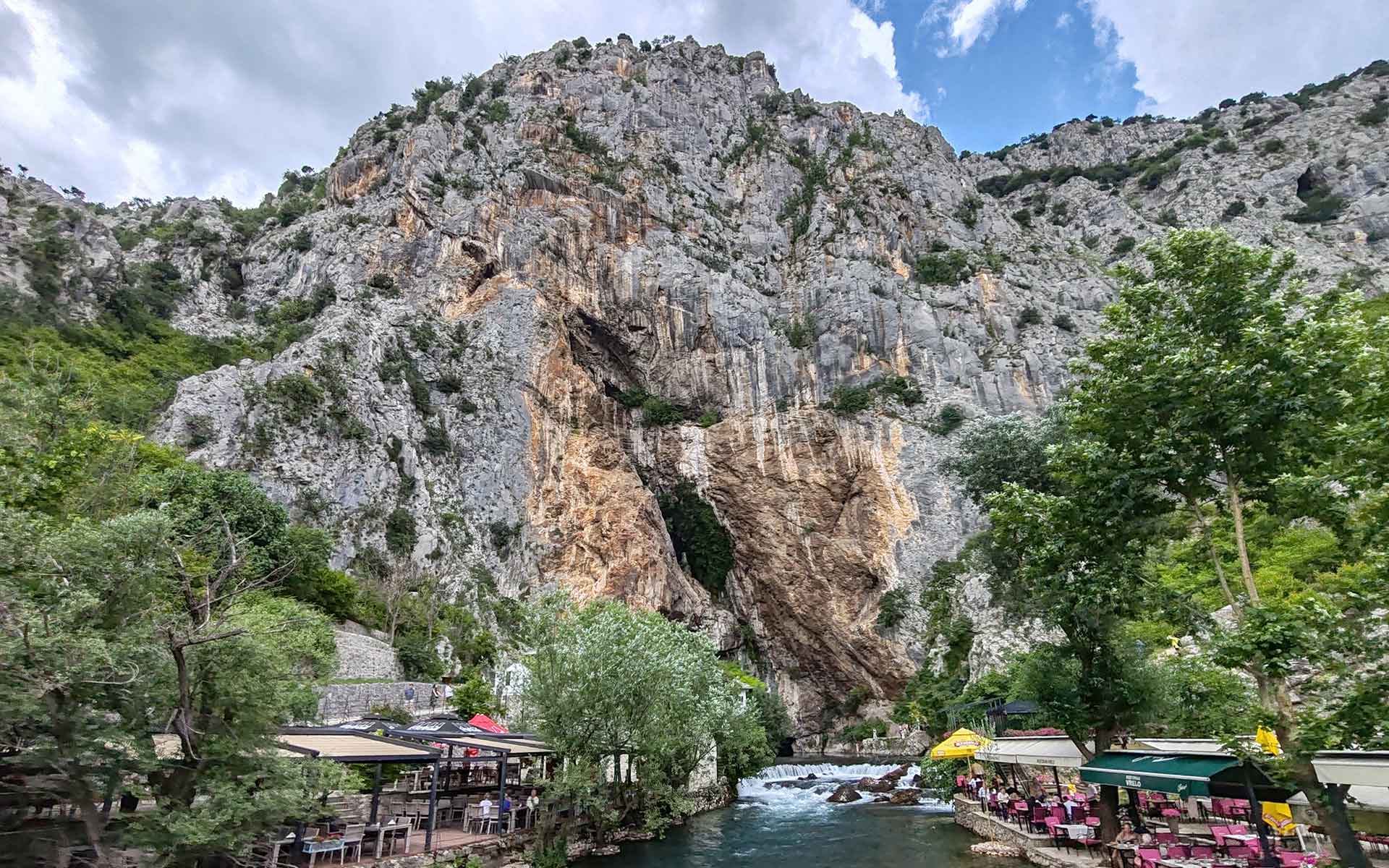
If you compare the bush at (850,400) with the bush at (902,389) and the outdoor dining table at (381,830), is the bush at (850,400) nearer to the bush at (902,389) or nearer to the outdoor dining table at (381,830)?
the bush at (902,389)

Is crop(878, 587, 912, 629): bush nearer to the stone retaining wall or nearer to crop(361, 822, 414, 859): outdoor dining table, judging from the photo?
the stone retaining wall

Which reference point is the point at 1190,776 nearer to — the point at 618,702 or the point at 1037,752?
the point at 1037,752

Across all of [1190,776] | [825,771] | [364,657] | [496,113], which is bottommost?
[825,771]

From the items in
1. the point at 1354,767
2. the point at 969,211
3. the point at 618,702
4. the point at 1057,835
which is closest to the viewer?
the point at 1354,767

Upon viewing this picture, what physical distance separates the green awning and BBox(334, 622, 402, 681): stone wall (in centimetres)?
2328

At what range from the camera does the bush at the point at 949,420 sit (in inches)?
1797

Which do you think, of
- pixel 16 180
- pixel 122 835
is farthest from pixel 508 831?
pixel 16 180

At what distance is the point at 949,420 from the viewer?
45781 millimetres

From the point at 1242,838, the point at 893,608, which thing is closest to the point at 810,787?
the point at 893,608

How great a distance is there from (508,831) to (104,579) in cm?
1127

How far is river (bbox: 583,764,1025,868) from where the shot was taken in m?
15.4

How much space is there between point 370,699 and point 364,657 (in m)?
3.88

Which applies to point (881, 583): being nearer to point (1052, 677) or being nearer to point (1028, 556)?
point (1052, 677)

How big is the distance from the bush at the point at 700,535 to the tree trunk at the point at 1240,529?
4046 centimetres
